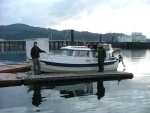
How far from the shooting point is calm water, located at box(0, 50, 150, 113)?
1274cm

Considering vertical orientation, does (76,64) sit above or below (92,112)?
above

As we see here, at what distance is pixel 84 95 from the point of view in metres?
15.9

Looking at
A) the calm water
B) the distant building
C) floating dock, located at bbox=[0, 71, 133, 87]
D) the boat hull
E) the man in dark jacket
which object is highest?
the distant building

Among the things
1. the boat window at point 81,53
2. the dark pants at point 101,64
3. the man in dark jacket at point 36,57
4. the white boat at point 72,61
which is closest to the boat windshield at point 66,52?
the white boat at point 72,61

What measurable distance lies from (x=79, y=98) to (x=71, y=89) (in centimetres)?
253

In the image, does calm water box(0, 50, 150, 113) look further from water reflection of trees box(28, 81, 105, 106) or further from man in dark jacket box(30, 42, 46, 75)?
man in dark jacket box(30, 42, 46, 75)

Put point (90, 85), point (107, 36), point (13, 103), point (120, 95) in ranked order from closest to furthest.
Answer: point (13, 103) → point (120, 95) → point (90, 85) → point (107, 36)

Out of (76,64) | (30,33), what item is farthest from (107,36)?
(76,64)

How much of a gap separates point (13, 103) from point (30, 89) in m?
3.51

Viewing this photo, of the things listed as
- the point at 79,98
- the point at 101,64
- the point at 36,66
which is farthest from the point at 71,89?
the point at 101,64

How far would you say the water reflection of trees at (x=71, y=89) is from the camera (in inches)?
619

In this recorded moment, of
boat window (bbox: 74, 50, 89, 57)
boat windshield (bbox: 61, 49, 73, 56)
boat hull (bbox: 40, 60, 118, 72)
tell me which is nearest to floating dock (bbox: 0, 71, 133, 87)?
boat hull (bbox: 40, 60, 118, 72)

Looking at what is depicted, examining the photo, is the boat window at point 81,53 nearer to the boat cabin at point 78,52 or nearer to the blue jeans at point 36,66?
the boat cabin at point 78,52

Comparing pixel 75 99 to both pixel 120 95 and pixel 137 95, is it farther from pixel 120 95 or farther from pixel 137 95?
pixel 137 95
